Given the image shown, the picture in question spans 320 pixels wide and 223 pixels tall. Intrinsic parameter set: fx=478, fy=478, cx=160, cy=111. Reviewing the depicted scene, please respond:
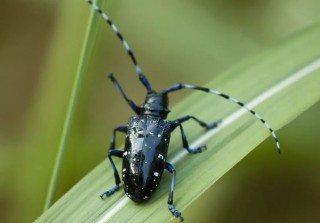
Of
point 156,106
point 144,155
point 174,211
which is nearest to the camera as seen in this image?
point 174,211

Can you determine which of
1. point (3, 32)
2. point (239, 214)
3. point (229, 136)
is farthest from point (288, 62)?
point (3, 32)

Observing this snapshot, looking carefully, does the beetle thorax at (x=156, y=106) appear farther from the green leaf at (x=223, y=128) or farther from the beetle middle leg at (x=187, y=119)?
the beetle middle leg at (x=187, y=119)

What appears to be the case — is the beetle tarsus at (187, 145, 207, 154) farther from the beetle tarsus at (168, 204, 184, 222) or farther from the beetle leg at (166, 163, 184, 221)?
the beetle tarsus at (168, 204, 184, 222)

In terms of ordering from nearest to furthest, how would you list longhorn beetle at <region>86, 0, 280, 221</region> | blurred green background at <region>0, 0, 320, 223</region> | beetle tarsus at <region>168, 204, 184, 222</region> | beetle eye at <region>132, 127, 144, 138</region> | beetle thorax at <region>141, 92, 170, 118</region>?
beetle tarsus at <region>168, 204, 184, 222</region> → longhorn beetle at <region>86, 0, 280, 221</region> → beetle eye at <region>132, 127, 144, 138</region> → beetle thorax at <region>141, 92, 170, 118</region> → blurred green background at <region>0, 0, 320, 223</region>

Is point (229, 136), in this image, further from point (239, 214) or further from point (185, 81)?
point (185, 81)

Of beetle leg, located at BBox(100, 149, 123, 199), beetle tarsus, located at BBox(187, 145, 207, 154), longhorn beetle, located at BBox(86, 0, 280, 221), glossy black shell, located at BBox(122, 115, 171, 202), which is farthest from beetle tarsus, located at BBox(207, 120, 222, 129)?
beetle leg, located at BBox(100, 149, 123, 199)

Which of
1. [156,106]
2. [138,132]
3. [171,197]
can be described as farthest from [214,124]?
[171,197]

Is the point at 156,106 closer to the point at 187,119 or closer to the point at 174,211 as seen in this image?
the point at 187,119
